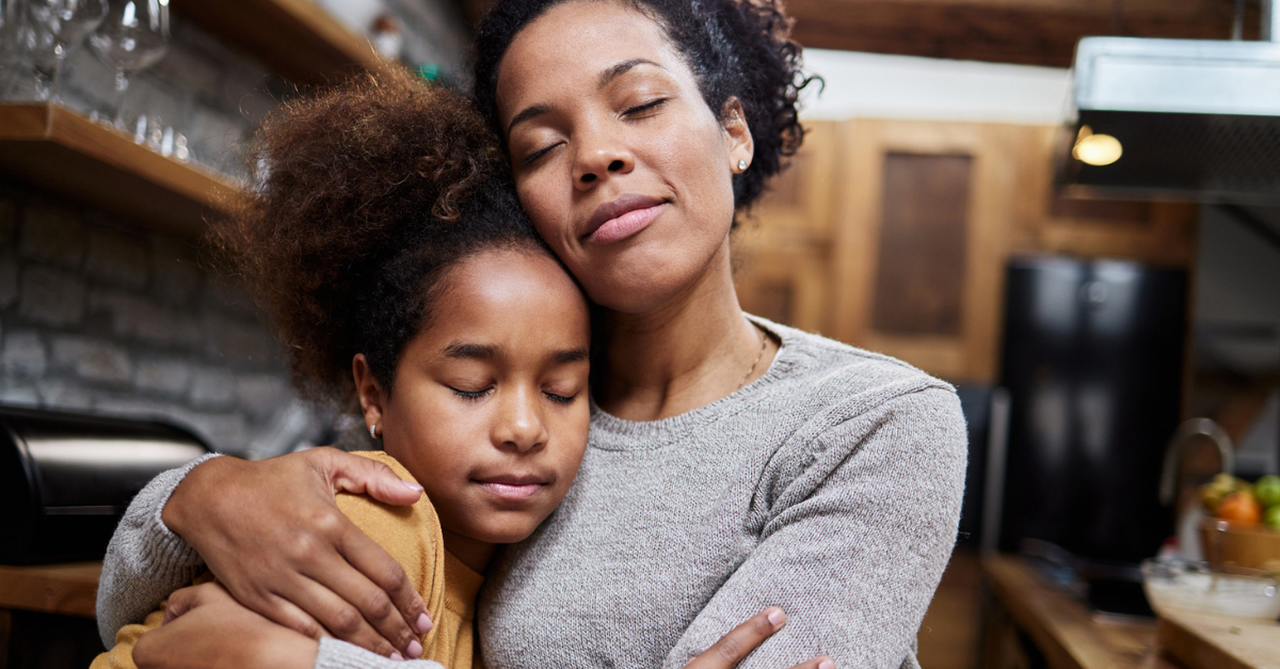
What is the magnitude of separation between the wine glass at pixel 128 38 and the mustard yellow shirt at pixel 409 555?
947mm

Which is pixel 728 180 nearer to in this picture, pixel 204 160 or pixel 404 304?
pixel 404 304

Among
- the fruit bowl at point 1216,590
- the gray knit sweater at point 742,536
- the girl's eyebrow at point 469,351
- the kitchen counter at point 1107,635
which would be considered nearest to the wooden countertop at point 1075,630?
the kitchen counter at point 1107,635

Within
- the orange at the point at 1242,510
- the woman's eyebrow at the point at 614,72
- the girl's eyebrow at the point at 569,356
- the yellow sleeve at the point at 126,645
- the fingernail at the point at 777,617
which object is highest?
the woman's eyebrow at the point at 614,72

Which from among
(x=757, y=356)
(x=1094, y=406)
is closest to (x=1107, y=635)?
(x=757, y=356)

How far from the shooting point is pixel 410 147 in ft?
3.72

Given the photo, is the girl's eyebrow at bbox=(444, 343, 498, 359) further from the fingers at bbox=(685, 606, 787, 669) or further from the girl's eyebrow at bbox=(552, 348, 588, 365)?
the fingers at bbox=(685, 606, 787, 669)

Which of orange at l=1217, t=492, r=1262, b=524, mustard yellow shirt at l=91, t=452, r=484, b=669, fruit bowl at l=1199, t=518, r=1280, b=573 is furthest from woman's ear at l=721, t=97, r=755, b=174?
orange at l=1217, t=492, r=1262, b=524

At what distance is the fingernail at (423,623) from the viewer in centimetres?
89

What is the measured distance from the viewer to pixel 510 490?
3.37 ft

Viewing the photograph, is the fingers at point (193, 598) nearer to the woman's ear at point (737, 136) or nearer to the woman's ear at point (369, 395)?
the woman's ear at point (369, 395)

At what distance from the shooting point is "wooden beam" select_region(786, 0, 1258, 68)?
2951mm

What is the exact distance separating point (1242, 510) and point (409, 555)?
1.91m

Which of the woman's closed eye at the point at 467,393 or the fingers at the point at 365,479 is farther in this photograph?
the woman's closed eye at the point at 467,393

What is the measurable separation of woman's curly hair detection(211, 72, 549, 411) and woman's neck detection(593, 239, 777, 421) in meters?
0.19
